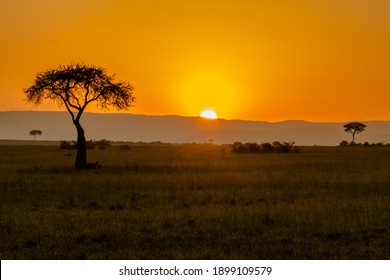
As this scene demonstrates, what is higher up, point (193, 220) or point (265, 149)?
point (265, 149)

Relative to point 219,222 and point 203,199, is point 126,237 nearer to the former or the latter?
point 219,222

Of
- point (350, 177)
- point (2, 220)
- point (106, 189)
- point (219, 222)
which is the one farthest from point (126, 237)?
point (350, 177)

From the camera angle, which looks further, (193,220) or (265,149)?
(265,149)

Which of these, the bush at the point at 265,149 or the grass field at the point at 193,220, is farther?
the bush at the point at 265,149

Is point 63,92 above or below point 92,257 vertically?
above

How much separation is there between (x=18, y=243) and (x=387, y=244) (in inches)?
367

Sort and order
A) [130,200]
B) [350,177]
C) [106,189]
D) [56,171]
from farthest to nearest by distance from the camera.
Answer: [56,171], [350,177], [106,189], [130,200]

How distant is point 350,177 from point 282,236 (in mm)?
20453

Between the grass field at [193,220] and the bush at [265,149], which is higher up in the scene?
the bush at [265,149]

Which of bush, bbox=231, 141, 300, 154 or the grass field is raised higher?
bush, bbox=231, 141, 300, 154

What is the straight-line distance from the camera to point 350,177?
1382 inches

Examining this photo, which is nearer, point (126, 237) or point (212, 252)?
point (212, 252)

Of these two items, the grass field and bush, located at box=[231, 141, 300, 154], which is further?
bush, located at box=[231, 141, 300, 154]

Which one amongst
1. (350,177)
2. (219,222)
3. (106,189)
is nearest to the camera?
(219,222)
